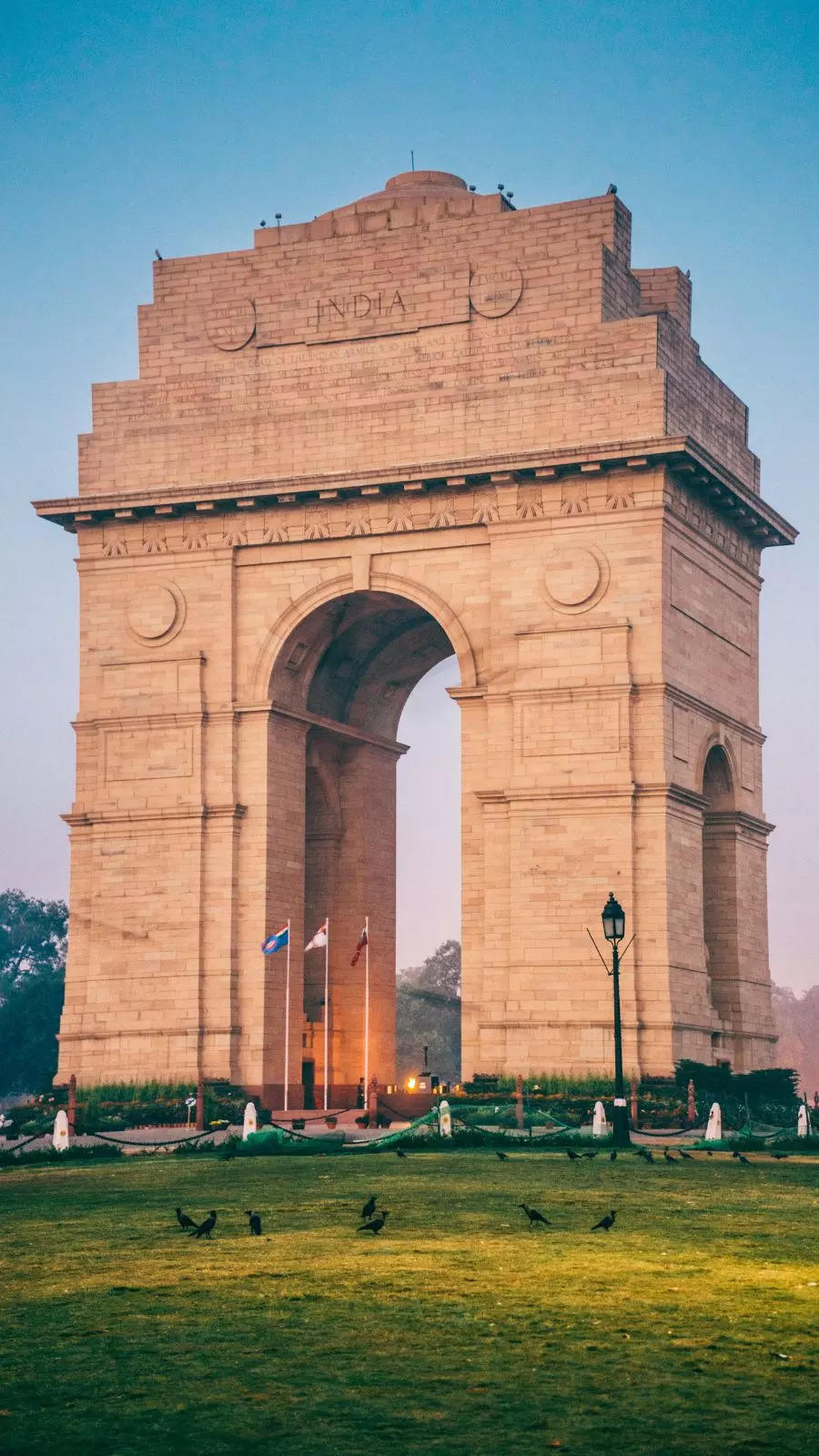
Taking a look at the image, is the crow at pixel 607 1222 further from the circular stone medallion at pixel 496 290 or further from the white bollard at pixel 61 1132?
the circular stone medallion at pixel 496 290

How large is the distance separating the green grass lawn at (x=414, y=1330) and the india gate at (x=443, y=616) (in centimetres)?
2149

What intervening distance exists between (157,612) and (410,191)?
11403 mm

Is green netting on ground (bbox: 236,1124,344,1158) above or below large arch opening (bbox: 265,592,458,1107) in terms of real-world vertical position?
below

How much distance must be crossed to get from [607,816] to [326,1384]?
30.4m

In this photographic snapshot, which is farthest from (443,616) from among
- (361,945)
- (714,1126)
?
(714,1126)

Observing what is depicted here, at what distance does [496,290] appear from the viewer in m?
43.3

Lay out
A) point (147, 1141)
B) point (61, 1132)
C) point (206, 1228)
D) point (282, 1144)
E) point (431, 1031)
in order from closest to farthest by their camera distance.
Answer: point (206, 1228), point (282, 1144), point (61, 1132), point (147, 1141), point (431, 1031)

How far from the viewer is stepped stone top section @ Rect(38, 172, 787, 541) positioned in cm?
4203

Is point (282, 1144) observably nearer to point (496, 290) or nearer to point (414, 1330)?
point (414, 1330)

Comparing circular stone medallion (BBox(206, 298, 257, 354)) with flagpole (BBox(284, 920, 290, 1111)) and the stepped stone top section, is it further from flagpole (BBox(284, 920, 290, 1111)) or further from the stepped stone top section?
flagpole (BBox(284, 920, 290, 1111))

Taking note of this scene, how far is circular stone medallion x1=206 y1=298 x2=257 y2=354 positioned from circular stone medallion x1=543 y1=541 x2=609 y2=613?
914 centimetres

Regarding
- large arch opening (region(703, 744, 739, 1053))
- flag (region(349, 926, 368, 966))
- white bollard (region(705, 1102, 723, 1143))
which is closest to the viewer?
white bollard (region(705, 1102, 723, 1143))

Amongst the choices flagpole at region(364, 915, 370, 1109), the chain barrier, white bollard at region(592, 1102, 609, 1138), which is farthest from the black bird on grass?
flagpole at region(364, 915, 370, 1109)

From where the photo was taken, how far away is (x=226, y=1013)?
42844 millimetres
